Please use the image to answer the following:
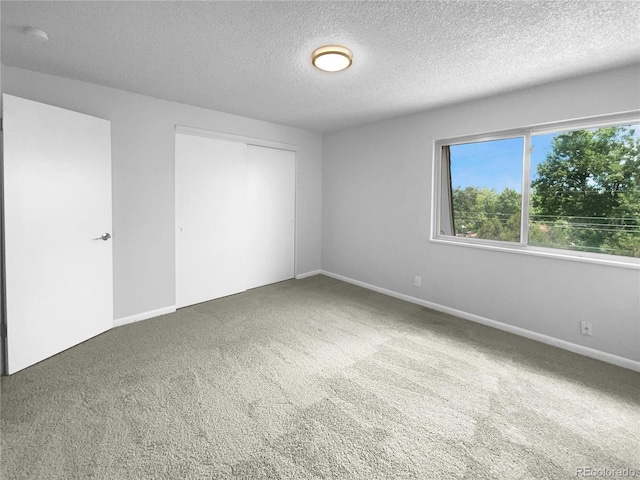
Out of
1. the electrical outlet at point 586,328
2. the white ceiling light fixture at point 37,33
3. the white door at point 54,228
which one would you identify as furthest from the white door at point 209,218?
the electrical outlet at point 586,328

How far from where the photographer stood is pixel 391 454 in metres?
1.65

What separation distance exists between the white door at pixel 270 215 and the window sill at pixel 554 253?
2254 millimetres

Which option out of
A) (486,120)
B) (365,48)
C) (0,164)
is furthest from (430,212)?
(0,164)

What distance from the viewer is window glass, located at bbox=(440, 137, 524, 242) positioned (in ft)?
10.7

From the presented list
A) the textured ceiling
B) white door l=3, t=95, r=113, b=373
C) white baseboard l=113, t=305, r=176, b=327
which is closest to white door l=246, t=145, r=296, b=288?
white baseboard l=113, t=305, r=176, b=327

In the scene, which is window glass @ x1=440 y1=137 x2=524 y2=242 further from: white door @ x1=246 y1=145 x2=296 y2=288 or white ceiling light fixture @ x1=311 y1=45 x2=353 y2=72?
white door @ x1=246 y1=145 x2=296 y2=288

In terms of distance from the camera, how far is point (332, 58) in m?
2.28

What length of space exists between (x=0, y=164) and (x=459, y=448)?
11.8ft

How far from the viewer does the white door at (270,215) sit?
14.7 feet

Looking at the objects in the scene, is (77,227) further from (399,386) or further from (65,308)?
(399,386)

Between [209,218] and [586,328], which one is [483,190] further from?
[209,218]

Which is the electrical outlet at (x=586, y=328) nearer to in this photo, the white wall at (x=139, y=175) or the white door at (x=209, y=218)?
the white door at (x=209, y=218)

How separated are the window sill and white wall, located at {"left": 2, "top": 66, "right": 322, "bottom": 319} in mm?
3174

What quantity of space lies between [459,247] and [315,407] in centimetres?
247
